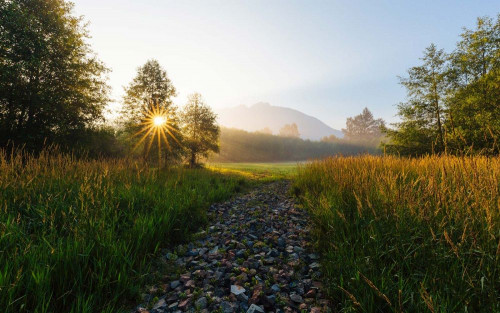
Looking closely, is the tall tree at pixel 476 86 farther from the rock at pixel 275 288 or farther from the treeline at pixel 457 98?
the rock at pixel 275 288

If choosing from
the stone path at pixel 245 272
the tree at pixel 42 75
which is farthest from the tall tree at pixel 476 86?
the tree at pixel 42 75

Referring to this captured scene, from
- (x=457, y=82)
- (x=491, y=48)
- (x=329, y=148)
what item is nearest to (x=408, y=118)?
(x=457, y=82)

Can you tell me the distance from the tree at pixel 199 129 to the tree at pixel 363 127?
373 ft

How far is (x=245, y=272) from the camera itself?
3.99m

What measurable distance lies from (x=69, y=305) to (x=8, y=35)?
23.8m

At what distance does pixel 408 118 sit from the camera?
1098 inches

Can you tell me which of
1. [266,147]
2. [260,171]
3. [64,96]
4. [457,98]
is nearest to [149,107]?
[64,96]

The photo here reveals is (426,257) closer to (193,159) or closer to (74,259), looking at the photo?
(74,259)

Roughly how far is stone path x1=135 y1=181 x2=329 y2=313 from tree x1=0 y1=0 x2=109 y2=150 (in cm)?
2035

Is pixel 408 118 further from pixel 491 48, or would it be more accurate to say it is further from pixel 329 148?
pixel 329 148

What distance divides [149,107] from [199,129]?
8527 mm

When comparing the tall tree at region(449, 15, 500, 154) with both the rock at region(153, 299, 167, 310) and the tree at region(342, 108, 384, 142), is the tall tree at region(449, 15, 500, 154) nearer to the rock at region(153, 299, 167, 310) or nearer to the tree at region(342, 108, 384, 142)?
the rock at region(153, 299, 167, 310)

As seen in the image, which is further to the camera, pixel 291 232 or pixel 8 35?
pixel 8 35

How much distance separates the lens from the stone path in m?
3.14
